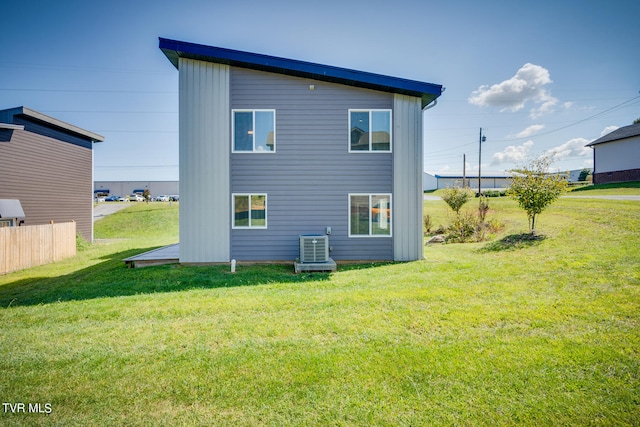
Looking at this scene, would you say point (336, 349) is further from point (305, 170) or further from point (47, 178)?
point (47, 178)

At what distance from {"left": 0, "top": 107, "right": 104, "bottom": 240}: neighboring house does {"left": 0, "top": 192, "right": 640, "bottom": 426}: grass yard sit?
7.72 meters

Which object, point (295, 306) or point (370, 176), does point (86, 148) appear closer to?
point (370, 176)

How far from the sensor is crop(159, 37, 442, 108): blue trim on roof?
28.3ft

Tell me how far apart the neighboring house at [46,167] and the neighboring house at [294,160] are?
8722 millimetres

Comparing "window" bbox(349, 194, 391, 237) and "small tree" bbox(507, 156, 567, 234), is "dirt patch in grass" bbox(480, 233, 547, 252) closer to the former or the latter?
"small tree" bbox(507, 156, 567, 234)

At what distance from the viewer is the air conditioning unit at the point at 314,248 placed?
28.2ft

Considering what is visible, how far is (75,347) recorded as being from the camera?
3.83 m

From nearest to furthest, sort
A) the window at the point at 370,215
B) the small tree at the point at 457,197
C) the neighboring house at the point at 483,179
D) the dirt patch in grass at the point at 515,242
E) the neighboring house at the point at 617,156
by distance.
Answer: the window at the point at 370,215 → the dirt patch in grass at the point at 515,242 → the small tree at the point at 457,197 → the neighboring house at the point at 617,156 → the neighboring house at the point at 483,179

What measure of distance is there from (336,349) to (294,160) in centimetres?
683

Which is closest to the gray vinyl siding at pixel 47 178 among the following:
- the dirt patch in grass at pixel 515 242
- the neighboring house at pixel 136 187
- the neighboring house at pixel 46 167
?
the neighboring house at pixel 46 167

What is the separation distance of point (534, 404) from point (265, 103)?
9.40 meters

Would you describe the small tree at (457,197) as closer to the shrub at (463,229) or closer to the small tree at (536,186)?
the shrub at (463,229)

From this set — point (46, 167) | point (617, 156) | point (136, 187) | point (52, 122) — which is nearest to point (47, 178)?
point (46, 167)

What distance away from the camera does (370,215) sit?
31.5ft
